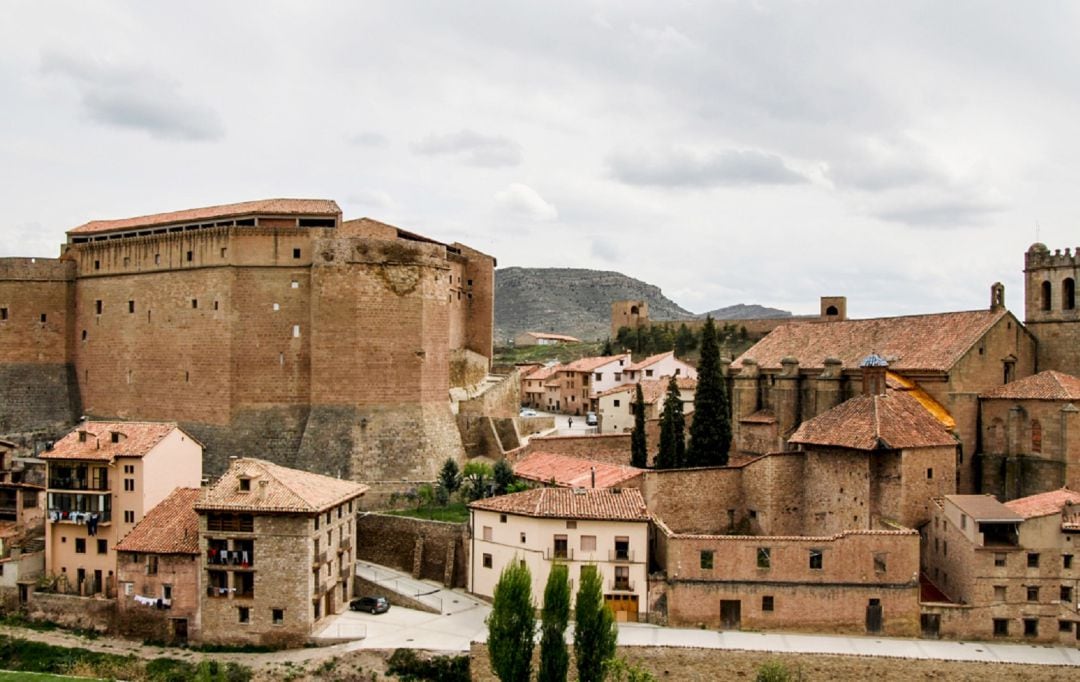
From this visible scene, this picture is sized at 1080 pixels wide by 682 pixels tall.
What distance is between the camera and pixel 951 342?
100 ft

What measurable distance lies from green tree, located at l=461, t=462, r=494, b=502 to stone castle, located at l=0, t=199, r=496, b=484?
155 centimetres

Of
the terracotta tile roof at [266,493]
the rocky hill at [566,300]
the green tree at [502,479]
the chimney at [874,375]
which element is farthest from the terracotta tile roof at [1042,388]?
the rocky hill at [566,300]

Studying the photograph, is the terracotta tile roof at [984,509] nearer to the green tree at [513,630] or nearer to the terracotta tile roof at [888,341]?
the terracotta tile roof at [888,341]

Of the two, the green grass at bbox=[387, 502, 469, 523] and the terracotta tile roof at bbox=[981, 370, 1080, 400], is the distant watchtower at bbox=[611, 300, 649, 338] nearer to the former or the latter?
the green grass at bbox=[387, 502, 469, 523]

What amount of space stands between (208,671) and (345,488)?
8.03 m

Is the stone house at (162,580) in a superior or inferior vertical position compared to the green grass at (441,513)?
inferior

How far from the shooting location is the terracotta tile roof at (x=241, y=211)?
123 feet

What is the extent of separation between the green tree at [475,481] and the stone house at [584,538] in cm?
528

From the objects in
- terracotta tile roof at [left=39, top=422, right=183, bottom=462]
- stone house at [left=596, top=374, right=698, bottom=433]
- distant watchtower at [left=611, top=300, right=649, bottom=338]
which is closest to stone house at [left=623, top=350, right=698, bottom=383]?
stone house at [left=596, top=374, right=698, bottom=433]

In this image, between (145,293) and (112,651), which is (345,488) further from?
(145,293)

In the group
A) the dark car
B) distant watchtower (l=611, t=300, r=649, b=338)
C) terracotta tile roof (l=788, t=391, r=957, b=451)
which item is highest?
distant watchtower (l=611, t=300, r=649, b=338)

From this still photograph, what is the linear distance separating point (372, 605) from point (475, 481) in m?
6.30

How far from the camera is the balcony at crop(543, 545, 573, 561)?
2656cm

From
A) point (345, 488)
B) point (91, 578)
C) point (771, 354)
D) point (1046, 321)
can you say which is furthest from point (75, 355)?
point (1046, 321)
